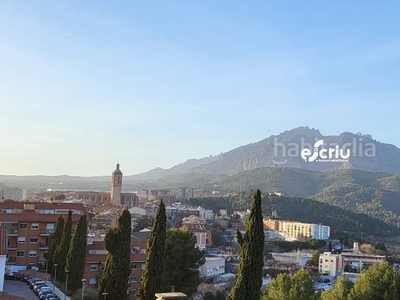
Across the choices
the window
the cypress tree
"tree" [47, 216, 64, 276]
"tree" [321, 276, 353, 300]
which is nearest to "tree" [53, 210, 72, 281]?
"tree" [47, 216, 64, 276]

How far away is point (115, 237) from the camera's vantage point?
1773 cm

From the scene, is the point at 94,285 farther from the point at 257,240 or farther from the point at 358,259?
the point at 358,259

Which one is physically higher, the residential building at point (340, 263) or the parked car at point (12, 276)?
the parked car at point (12, 276)

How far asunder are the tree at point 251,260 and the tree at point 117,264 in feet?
17.5

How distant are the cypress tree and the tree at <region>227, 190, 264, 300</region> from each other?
9.73 feet

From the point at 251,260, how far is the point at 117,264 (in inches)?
230

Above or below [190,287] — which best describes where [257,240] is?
above

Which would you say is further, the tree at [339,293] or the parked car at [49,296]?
the tree at [339,293]

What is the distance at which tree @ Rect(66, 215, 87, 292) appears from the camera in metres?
23.3

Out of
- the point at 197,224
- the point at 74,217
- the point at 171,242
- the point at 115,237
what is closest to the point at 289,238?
the point at 197,224

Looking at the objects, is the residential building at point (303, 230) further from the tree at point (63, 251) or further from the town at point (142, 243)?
the tree at point (63, 251)

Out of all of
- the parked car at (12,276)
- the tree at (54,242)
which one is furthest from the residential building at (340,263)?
the parked car at (12,276)

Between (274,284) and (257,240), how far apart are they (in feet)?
28.9

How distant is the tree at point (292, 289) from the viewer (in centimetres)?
2044
